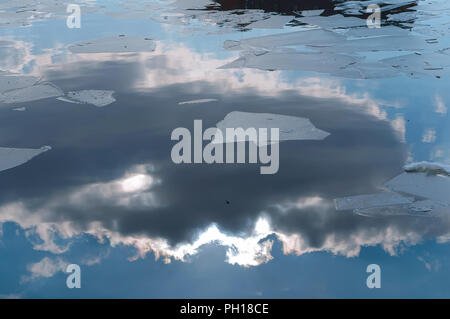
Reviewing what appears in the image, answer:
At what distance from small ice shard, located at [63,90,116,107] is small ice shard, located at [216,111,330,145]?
5.46 feet

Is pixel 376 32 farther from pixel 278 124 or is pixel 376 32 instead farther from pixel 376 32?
pixel 278 124

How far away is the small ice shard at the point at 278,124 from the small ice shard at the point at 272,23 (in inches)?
207

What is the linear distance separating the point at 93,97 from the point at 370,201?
3907mm

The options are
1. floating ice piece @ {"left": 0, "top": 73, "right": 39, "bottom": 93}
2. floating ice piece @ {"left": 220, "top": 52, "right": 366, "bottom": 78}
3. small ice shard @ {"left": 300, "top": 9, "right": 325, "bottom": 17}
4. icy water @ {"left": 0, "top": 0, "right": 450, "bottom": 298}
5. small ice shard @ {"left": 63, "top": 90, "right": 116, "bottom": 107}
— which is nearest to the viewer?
icy water @ {"left": 0, "top": 0, "right": 450, "bottom": 298}

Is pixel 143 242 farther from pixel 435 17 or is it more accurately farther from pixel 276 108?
pixel 435 17

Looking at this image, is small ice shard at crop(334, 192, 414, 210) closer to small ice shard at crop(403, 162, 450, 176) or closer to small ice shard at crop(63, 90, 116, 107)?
small ice shard at crop(403, 162, 450, 176)

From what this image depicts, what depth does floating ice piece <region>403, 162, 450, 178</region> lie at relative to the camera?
4219 mm

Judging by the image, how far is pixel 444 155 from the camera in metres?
4.58

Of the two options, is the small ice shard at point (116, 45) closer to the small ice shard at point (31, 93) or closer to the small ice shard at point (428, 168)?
the small ice shard at point (31, 93)

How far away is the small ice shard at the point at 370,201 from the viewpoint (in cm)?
380

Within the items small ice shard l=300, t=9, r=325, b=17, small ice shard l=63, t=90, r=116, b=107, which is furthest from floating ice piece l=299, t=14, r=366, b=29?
small ice shard l=63, t=90, r=116, b=107

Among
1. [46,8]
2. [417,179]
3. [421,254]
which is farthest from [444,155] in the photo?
[46,8]

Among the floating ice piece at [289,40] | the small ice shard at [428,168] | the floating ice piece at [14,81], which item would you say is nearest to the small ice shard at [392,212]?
the small ice shard at [428,168]
